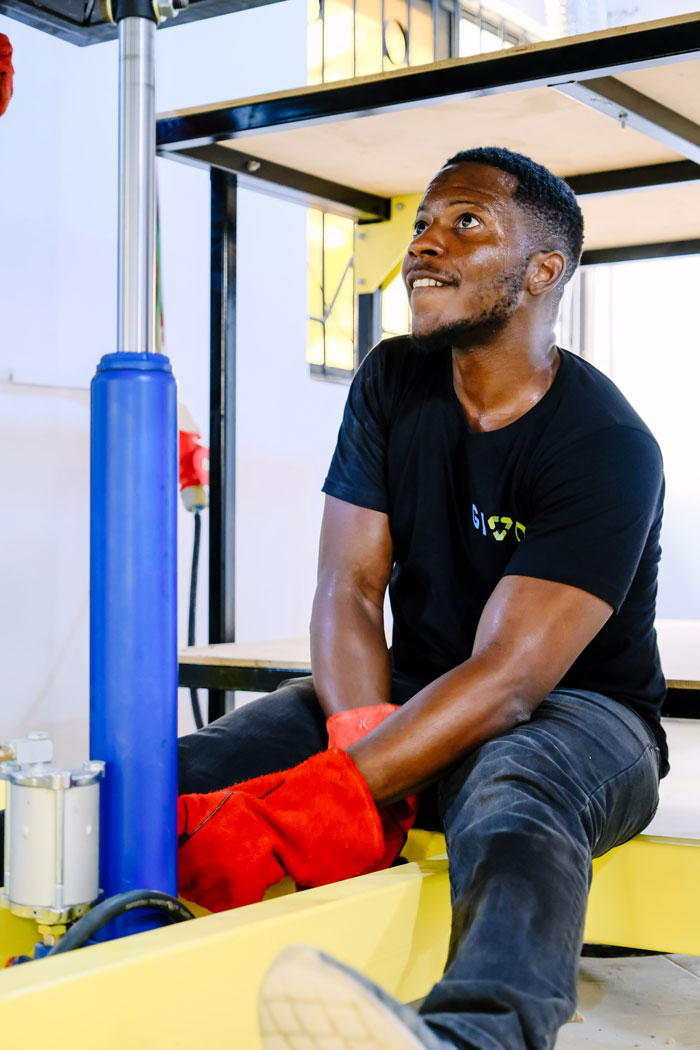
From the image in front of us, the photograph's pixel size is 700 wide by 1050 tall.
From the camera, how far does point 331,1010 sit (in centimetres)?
67

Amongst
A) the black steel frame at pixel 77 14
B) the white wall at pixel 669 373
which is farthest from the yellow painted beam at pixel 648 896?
the white wall at pixel 669 373

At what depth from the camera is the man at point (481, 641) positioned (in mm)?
933

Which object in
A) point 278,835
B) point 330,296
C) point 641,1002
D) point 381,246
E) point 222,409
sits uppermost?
point 330,296

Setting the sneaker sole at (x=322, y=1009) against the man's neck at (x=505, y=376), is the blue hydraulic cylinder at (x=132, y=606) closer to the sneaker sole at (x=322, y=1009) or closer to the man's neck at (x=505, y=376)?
the sneaker sole at (x=322, y=1009)

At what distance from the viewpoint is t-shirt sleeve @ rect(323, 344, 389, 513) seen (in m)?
1.47

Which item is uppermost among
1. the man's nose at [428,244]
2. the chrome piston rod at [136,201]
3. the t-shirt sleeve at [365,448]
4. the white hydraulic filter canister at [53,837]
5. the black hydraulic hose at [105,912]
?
the man's nose at [428,244]

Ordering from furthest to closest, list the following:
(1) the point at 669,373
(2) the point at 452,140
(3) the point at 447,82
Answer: (1) the point at 669,373 < (2) the point at 452,140 < (3) the point at 447,82

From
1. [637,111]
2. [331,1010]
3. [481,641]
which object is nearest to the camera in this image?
[331,1010]

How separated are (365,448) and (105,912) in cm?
78

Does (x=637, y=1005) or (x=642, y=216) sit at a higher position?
(x=642, y=216)

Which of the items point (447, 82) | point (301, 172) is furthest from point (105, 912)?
point (301, 172)

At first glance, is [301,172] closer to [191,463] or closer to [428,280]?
[191,463]

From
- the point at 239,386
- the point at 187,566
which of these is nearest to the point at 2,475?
the point at 187,566

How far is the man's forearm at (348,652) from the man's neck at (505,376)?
0.89 ft
